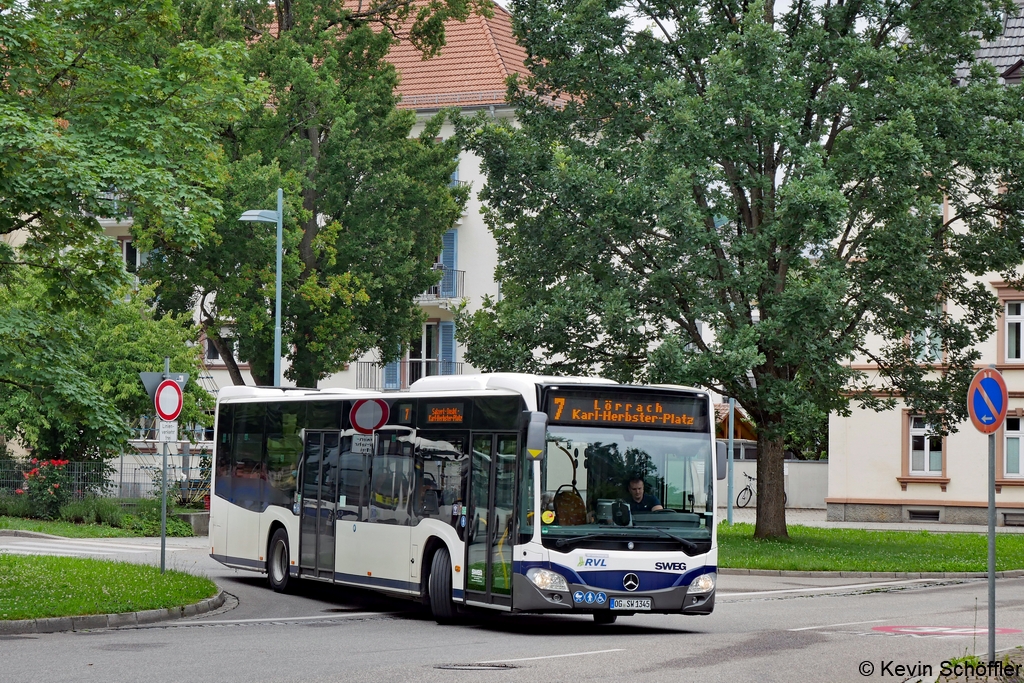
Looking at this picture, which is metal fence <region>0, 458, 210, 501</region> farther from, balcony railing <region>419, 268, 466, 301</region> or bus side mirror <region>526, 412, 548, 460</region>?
bus side mirror <region>526, 412, 548, 460</region>

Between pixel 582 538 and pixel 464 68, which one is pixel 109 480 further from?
pixel 464 68

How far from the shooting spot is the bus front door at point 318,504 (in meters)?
19.8

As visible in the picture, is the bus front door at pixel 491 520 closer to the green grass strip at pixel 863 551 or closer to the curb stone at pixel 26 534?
the green grass strip at pixel 863 551

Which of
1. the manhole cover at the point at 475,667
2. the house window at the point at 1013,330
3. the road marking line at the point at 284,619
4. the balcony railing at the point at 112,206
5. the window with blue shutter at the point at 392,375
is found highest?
the house window at the point at 1013,330

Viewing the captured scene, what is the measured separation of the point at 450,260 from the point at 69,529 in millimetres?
26491

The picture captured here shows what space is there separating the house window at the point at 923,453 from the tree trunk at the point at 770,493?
15.8 m

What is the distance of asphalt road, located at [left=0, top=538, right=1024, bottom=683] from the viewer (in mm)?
11938

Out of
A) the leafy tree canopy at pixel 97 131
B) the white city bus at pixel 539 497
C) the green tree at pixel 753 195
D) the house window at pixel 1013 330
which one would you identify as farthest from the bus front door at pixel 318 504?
the house window at pixel 1013 330

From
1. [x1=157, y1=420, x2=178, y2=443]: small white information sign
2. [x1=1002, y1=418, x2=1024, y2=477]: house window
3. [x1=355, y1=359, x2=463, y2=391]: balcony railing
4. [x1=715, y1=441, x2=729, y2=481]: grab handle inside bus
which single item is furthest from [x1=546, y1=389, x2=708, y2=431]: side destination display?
[x1=355, y1=359, x2=463, y2=391]: balcony railing

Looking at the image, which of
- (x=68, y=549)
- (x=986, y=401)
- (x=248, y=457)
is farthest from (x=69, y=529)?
(x=986, y=401)

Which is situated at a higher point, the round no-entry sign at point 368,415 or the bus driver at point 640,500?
the round no-entry sign at point 368,415

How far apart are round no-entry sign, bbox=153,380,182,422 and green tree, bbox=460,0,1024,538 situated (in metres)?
9.19

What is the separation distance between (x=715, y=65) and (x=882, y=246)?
4520 mm

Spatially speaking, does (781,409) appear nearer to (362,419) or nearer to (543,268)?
(543,268)
